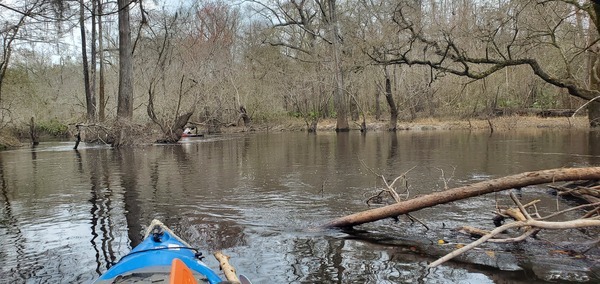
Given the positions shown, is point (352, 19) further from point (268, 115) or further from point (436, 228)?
point (436, 228)

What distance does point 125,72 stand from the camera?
78.9ft

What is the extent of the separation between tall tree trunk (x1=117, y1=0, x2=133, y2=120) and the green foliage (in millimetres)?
12858

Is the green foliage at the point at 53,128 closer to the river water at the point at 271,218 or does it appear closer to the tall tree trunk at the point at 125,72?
the tall tree trunk at the point at 125,72

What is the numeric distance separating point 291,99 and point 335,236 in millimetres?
33085

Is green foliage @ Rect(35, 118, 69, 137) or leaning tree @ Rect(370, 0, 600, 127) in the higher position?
leaning tree @ Rect(370, 0, 600, 127)

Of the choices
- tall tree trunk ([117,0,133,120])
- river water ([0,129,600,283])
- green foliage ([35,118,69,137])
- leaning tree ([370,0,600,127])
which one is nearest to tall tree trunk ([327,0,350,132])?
leaning tree ([370,0,600,127])

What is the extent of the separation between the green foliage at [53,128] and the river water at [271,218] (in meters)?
20.5

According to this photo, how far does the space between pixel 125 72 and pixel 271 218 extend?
18.8 m

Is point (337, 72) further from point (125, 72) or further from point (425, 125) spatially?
point (125, 72)

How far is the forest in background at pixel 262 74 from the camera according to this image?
82.1 ft

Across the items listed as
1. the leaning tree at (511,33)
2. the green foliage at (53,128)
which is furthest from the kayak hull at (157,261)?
the green foliage at (53,128)

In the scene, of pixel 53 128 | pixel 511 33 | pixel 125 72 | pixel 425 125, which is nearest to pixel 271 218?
pixel 511 33

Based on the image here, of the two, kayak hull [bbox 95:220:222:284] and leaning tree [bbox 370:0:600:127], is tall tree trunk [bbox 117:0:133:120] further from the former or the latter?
kayak hull [bbox 95:220:222:284]

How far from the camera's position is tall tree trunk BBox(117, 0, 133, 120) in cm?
2353
